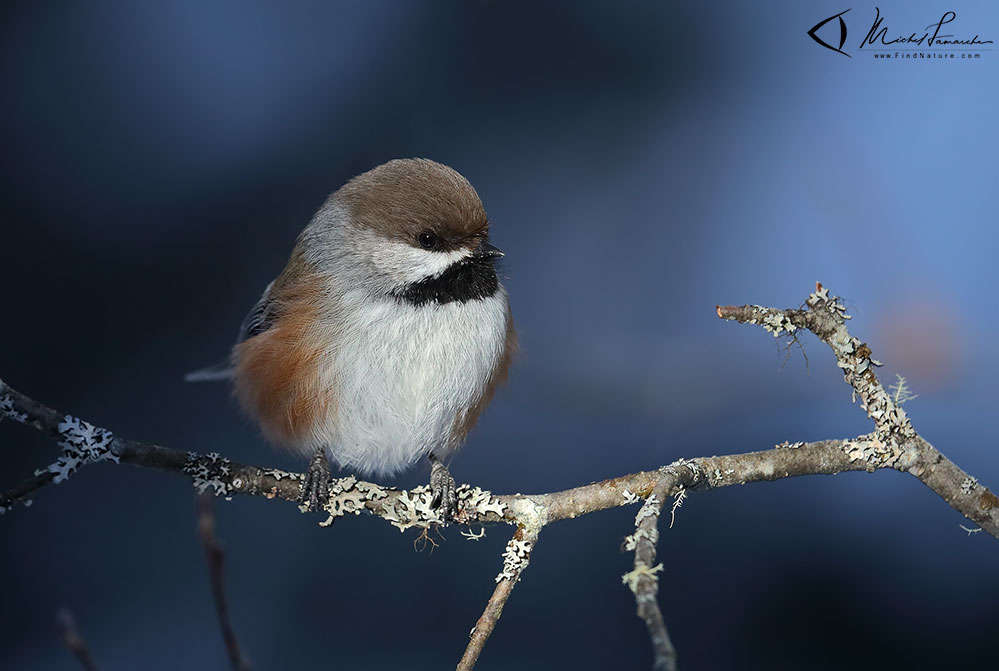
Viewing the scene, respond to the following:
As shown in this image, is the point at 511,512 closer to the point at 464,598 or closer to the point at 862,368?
the point at 862,368

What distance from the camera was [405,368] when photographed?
221 centimetres

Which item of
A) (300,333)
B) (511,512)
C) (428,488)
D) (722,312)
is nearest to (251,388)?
(300,333)

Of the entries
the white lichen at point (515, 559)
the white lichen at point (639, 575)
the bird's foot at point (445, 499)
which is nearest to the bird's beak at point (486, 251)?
the bird's foot at point (445, 499)

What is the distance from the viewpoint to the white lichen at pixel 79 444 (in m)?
1.54

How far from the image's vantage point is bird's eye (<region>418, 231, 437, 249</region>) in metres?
2.27

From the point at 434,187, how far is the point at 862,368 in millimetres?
1192

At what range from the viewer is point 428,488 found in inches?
81.4

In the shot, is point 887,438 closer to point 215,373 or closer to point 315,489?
point 315,489

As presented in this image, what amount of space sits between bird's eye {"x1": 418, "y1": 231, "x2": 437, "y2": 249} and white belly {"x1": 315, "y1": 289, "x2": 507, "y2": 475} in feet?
0.56

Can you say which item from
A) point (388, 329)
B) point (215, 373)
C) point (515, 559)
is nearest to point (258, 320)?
point (215, 373)

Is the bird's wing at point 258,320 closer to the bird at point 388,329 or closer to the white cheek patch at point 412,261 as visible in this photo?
the bird at point 388,329

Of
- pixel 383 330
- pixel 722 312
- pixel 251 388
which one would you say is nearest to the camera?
pixel 722 312

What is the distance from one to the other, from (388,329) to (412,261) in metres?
0.21

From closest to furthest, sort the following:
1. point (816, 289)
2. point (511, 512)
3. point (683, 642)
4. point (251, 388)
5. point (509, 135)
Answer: point (816, 289), point (511, 512), point (251, 388), point (683, 642), point (509, 135)
